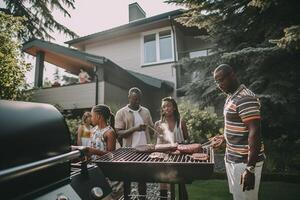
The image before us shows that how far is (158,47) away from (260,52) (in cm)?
971

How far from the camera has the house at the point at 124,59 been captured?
13375 mm

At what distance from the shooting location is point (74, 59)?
14188mm

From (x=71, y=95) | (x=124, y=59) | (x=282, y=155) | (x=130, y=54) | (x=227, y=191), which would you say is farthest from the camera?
(x=124, y=59)

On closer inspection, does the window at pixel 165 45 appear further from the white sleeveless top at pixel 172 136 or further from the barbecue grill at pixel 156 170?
the barbecue grill at pixel 156 170

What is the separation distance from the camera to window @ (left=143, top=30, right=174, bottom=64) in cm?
1576

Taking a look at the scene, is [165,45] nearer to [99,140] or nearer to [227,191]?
[227,191]

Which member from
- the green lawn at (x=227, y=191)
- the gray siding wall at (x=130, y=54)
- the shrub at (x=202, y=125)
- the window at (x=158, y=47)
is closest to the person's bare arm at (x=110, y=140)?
the green lawn at (x=227, y=191)

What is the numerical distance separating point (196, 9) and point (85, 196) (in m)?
6.68

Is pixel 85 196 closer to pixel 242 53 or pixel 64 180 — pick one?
pixel 64 180

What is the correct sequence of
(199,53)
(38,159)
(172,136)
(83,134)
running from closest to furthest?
A: (38,159) → (172,136) → (83,134) → (199,53)

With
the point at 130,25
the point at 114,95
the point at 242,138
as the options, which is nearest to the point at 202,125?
the point at 114,95

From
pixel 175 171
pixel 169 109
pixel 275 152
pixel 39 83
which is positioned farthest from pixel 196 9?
pixel 39 83

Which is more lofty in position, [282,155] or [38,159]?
[38,159]

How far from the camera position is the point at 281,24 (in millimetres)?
6570
